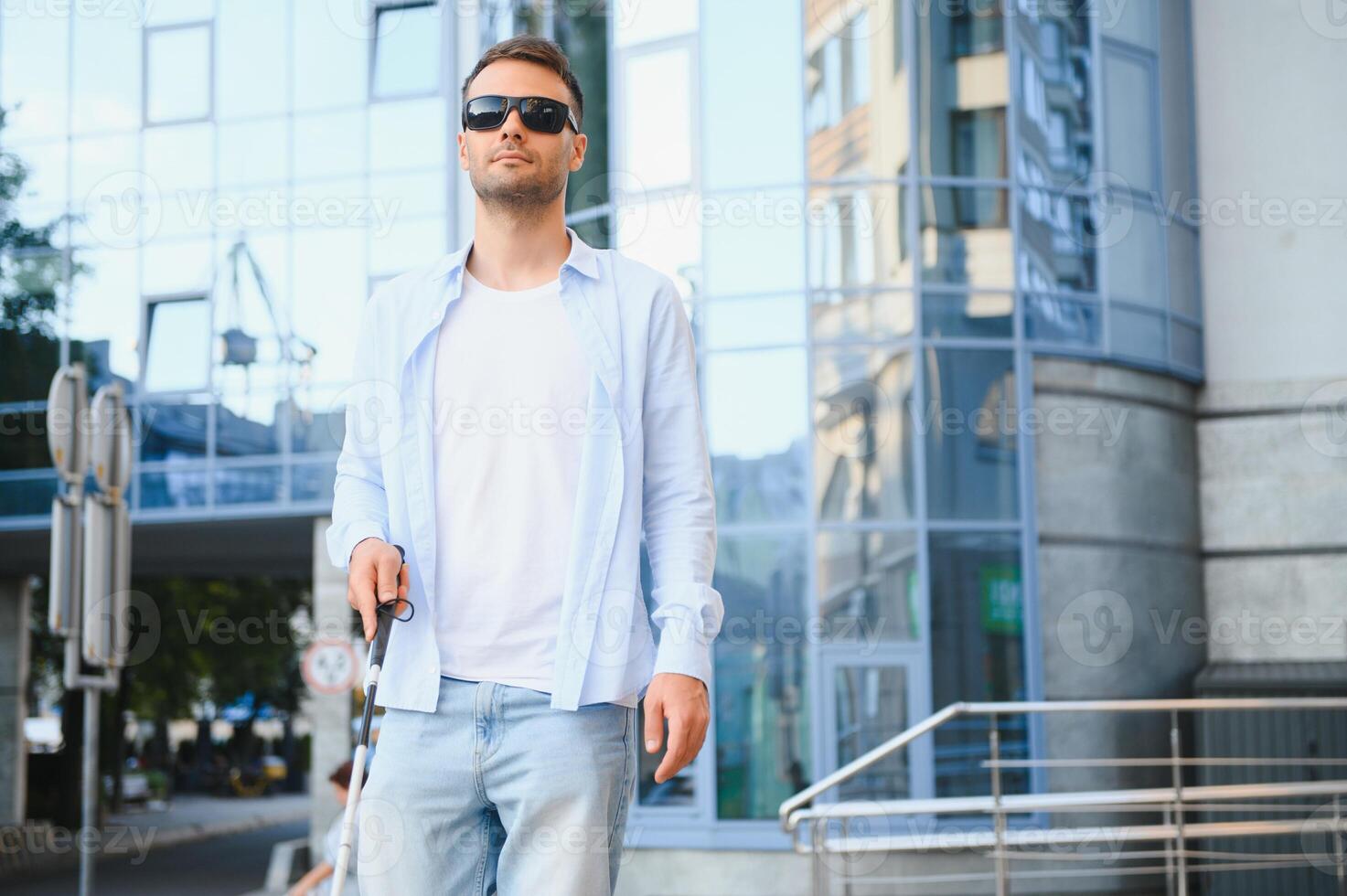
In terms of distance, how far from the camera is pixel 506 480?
2.65m

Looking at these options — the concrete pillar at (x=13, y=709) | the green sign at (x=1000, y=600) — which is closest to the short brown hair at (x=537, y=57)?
the green sign at (x=1000, y=600)

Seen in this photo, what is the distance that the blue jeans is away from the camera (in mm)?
2518

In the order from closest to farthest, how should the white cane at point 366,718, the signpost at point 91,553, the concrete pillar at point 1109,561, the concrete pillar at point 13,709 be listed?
the white cane at point 366,718 < the signpost at point 91,553 < the concrete pillar at point 1109,561 < the concrete pillar at point 13,709

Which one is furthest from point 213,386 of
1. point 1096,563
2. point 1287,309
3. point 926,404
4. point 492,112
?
point 492,112

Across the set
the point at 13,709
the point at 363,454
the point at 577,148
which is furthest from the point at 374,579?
the point at 13,709

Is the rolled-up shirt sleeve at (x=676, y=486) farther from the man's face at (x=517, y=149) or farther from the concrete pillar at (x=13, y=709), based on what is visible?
the concrete pillar at (x=13, y=709)

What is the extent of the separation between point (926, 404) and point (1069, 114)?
3.29 m

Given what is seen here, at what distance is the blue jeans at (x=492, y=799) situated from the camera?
2.52 metres

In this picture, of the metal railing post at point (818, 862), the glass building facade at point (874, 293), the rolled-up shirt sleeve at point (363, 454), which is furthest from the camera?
the glass building facade at point (874, 293)

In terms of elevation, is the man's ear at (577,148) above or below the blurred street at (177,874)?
above

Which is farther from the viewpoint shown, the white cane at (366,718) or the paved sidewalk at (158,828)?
the paved sidewalk at (158,828)

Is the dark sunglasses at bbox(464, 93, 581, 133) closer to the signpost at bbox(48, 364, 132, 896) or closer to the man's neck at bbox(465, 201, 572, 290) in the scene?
the man's neck at bbox(465, 201, 572, 290)

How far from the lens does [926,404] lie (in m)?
14.9

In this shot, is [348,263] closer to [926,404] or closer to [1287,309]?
[926,404]
